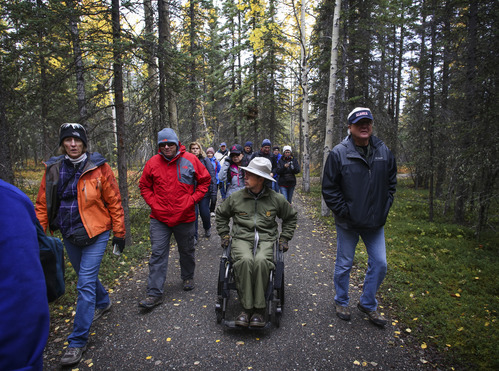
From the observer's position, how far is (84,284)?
3.21 meters

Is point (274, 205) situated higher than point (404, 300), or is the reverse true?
point (274, 205)

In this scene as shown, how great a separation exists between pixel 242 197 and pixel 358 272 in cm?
322

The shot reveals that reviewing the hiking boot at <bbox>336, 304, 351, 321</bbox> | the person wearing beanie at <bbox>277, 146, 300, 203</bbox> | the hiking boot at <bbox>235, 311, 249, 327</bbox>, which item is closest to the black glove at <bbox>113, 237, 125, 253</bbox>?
the hiking boot at <bbox>235, 311, 249, 327</bbox>

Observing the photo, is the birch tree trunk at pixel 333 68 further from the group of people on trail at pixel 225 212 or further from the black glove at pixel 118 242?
the black glove at pixel 118 242

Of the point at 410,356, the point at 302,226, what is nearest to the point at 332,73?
the point at 302,226

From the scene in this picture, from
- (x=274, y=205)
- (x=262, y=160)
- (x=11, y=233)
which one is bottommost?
(x=274, y=205)

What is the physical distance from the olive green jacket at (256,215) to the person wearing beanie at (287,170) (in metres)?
4.80

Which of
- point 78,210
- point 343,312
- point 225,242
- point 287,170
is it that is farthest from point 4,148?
point 343,312

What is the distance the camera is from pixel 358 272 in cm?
556

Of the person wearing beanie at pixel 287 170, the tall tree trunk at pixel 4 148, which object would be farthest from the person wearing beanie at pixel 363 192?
the tall tree trunk at pixel 4 148

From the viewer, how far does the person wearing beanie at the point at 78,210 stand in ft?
10.4

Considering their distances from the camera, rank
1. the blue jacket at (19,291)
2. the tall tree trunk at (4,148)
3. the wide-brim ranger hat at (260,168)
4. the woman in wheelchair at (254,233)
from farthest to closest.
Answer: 1. the tall tree trunk at (4,148)
2. the wide-brim ranger hat at (260,168)
3. the woman in wheelchair at (254,233)
4. the blue jacket at (19,291)

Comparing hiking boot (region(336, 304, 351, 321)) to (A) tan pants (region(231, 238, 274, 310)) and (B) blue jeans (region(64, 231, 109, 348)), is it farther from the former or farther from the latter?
(B) blue jeans (region(64, 231, 109, 348))

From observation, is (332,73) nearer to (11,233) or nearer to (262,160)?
(262,160)
